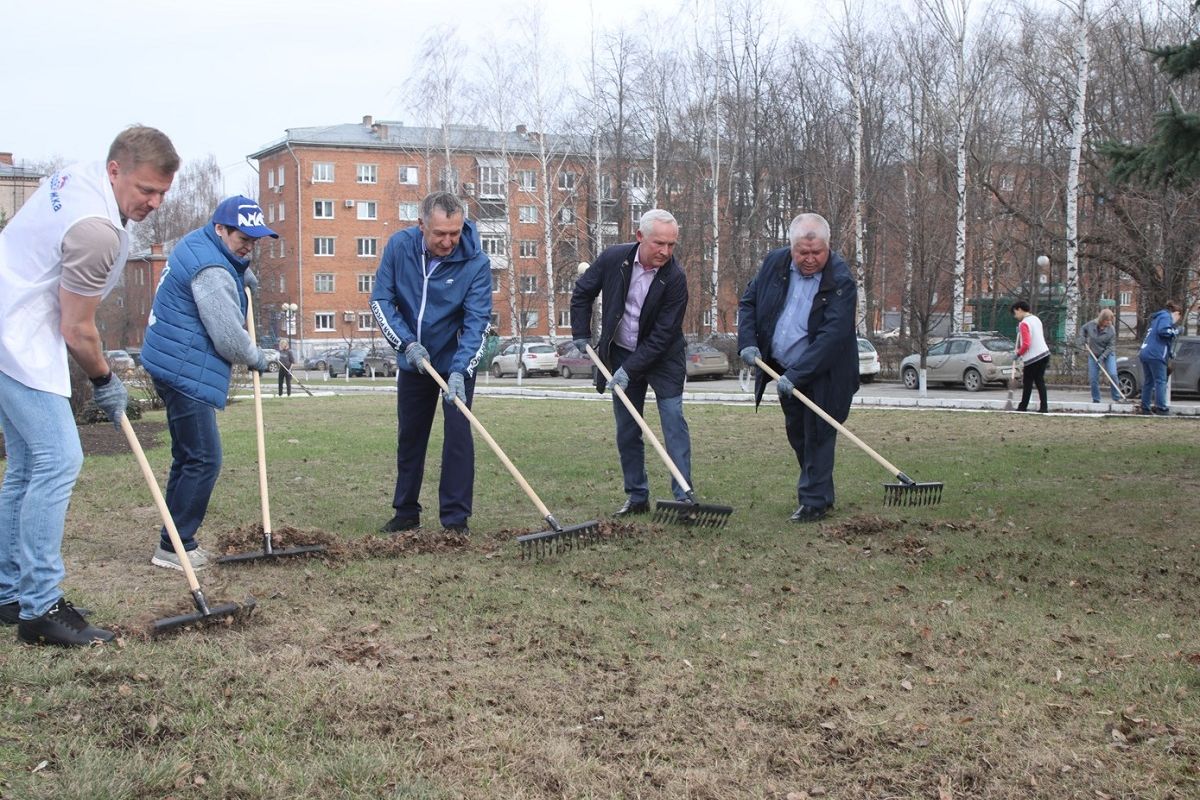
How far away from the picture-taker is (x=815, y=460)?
716cm

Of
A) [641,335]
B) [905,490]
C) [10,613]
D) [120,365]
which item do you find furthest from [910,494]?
[120,365]

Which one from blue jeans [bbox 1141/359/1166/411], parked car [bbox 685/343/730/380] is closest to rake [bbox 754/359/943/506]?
blue jeans [bbox 1141/359/1166/411]

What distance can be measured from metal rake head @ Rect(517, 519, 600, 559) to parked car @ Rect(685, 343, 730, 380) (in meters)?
30.6

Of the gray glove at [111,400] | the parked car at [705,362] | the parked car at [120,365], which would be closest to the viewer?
the gray glove at [111,400]


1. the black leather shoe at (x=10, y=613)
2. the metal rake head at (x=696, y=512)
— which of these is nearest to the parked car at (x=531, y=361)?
the metal rake head at (x=696, y=512)

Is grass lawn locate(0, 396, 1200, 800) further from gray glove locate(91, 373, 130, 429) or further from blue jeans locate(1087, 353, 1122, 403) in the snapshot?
blue jeans locate(1087, 353, 1122, 403)

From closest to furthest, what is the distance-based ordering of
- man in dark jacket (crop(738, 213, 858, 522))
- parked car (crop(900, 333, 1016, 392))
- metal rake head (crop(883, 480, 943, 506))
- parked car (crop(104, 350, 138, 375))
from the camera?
A: man in dark jacket (crop(738, 213, 858, 522)) → metal rake head (crop(883, 480, 943, 506)) → parked car (crop(104, 350, 138, 375)) → parked car (crop(900, 333, 1016, 392))

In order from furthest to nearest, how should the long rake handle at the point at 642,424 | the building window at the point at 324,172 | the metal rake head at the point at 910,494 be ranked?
the building window at the point at 324,172
the metal rake head at the point at 910,494
the long rake handle at the point at 642,424

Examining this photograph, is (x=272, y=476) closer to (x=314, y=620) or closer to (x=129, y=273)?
(x=314, y=620)

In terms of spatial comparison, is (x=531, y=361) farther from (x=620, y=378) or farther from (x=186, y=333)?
(x=186, y=333)

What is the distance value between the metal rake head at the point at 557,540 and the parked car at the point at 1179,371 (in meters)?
18.4

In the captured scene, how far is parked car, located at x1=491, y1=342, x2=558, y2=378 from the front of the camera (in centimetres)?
4303

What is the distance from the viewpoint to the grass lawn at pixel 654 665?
3.06 metres

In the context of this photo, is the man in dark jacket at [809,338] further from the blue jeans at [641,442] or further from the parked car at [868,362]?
the parked car at [868,362]
